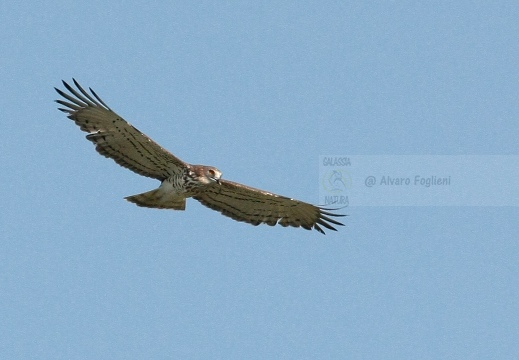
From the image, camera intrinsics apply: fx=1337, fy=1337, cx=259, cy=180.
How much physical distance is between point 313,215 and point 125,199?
3.63 m

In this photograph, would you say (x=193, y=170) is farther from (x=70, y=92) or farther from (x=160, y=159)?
(x=70, y=92)

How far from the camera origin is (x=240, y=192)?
23.8 m

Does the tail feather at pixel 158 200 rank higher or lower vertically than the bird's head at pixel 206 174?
lower

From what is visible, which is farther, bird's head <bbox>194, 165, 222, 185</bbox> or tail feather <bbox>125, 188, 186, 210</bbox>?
tail feather <bbox>125, 188, 186, 210</bbox>

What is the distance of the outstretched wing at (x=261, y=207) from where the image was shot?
23.8 meters

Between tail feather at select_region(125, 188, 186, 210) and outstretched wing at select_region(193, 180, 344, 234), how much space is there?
1.59ft

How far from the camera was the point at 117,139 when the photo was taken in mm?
22781

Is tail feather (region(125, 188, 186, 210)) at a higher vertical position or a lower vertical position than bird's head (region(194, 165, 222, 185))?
lower

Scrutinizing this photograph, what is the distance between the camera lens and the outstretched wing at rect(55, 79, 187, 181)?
882 inches

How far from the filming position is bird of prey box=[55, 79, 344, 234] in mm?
22484

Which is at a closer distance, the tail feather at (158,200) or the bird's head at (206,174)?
the bird's head at (206,174)

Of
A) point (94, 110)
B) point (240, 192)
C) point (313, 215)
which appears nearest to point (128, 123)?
point (94, 110)

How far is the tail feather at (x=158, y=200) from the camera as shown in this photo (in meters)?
23.2

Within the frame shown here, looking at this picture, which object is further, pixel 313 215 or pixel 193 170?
pixel 313 215
